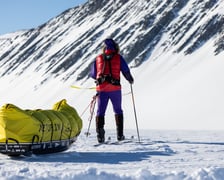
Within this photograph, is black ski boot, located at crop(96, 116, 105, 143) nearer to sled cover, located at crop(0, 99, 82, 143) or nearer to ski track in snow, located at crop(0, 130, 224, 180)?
ski track in snow, located at crop(0, 130, 224, 180)

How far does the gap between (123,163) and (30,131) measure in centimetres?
162

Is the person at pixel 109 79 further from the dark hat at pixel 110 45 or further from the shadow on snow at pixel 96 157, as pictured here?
the shadow on snow at pixel 96 157

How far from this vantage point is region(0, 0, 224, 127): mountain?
71.3 metres

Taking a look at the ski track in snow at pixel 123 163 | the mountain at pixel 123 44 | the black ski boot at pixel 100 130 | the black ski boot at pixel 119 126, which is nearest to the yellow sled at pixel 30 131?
the ski track in snow at pixel 123 163

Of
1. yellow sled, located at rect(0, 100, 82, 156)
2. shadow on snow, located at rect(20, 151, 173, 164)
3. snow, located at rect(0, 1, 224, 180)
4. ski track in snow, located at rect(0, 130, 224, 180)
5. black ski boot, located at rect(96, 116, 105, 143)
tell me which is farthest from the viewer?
black ski boot, located at rect(96, 116, 105, 143)

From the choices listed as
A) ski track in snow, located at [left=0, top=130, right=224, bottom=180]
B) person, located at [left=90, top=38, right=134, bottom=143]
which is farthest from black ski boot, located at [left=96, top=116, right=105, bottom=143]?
ski track in snow, located at [left=0, top=130, right=224, bottom=180]

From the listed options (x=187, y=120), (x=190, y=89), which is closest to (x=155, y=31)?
(x=190, y=89)

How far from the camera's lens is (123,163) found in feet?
22.5

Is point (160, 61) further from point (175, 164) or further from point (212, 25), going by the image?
point (175, 164)

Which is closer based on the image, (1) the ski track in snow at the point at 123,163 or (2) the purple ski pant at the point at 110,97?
(1) the ski track in snow at the point at 123,163

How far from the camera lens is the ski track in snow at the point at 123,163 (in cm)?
569

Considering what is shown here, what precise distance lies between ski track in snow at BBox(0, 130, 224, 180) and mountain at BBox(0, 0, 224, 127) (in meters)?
56.7

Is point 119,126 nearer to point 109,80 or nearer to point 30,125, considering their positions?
point 109,80

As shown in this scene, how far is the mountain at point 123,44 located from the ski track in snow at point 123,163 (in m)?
56.7
